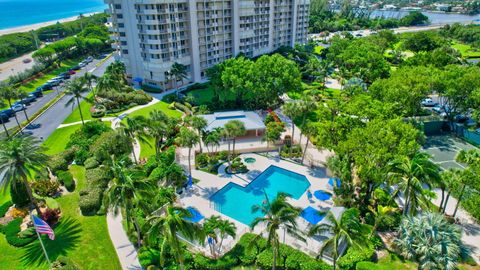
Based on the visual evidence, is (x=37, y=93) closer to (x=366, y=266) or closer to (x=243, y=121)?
(x=243, y=121)

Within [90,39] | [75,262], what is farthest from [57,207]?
[90,39]

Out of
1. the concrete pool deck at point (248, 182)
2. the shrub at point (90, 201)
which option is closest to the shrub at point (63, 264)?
the shrub at point (90, 201)

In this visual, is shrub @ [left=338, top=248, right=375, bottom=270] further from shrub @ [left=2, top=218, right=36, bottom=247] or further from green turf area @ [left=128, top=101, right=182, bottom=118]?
green turf area @ [left=128, top=101, right=182, bottom=118]

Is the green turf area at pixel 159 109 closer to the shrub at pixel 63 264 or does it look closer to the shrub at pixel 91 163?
the shrub at pixel 91 163

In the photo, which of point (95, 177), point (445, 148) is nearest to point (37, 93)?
point (95, 177)

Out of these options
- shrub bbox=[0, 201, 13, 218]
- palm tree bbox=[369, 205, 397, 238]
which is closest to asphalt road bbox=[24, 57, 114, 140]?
shrub bbox=[0, 201, 13, 218]
